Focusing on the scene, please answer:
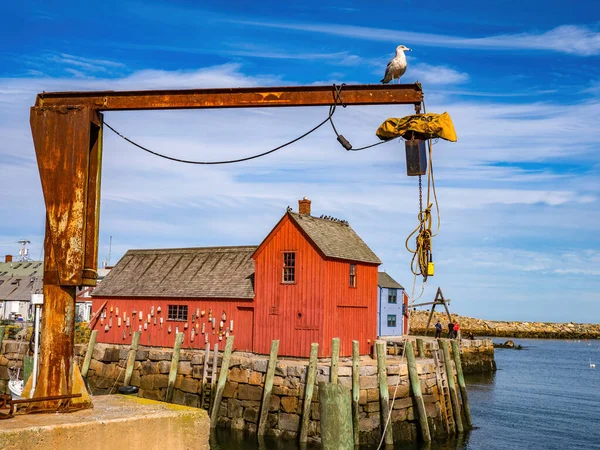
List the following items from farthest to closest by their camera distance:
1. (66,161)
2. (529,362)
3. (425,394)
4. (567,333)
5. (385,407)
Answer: (567,333)
(529,362)
(425,394)
(385,407)
(66,161)

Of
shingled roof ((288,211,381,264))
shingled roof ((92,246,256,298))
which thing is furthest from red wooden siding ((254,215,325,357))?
shingled roof ((92,246,256,298))

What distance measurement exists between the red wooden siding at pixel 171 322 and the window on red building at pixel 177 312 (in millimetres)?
160

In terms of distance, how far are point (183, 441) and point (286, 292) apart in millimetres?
19540

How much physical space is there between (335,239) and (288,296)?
3293 millimetres

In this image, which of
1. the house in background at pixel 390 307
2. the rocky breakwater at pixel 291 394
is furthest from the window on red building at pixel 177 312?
the house in background at pixel 390 307

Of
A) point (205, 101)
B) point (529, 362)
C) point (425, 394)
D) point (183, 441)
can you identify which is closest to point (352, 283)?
point (425, 394)

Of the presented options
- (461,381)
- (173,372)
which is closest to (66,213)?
(173,372)

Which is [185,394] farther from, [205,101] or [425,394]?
[205,101]

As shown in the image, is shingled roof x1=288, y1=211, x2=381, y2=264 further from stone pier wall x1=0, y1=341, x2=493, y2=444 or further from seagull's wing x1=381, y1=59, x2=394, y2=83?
seagull's wing x1=381, y1=59, x2=394, y2=83

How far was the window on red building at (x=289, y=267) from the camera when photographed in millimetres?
26594

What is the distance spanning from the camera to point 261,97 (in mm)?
9227

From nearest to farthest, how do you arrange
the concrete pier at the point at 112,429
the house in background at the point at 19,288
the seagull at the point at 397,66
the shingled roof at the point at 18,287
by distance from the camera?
the concrete pier at the point at 112,429
the seagull at the point at 397,66
the house in background at the point at 19,288
the shingled roof at the point at 18,287

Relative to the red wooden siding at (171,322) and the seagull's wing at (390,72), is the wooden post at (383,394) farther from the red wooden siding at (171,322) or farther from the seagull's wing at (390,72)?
the seagull's wing at (390,72)

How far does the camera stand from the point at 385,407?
20516 millimetres
